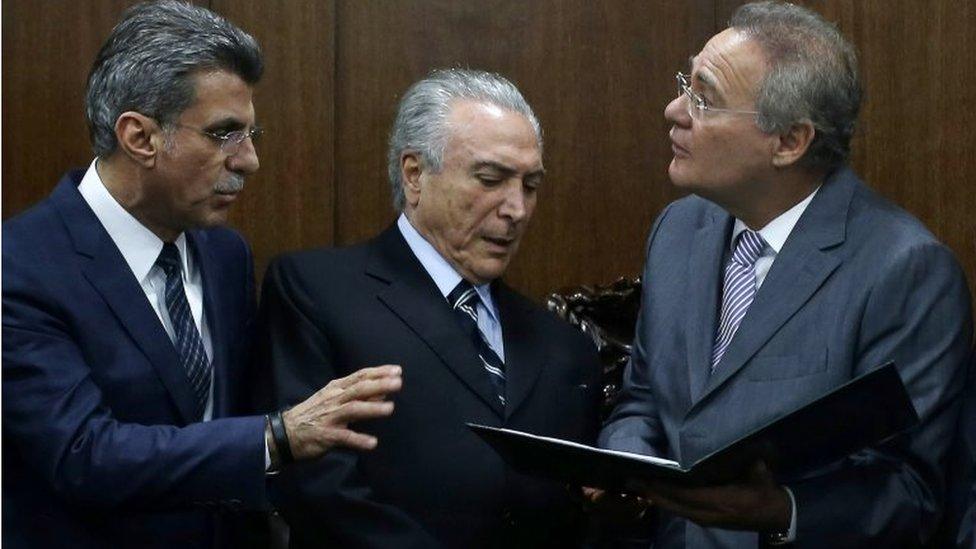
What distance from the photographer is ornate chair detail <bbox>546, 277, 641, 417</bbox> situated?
3703 millimetres

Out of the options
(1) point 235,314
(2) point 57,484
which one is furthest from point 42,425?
(1) point 235,314

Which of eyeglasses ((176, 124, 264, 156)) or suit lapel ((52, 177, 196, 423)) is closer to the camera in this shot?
suit lapel ((52, 177, 196, 423))

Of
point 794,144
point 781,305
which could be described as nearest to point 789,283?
point 781,305

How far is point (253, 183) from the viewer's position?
13.4 feet

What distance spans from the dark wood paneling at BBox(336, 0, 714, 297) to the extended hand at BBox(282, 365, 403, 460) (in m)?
1.18

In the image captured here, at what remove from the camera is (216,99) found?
3.22 metres

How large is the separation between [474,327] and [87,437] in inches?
30.8

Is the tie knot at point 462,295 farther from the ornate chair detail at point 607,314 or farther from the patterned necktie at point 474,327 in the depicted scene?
the ornate chair detail at point 607,314

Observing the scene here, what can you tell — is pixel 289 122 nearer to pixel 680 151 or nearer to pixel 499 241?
pixel 499 241

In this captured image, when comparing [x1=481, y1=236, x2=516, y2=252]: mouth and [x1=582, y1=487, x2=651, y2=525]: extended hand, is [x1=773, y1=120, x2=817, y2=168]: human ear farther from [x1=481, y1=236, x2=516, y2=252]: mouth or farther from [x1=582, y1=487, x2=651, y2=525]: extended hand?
[x1=582, y1=487, x2=651, y2=525]: extended hand

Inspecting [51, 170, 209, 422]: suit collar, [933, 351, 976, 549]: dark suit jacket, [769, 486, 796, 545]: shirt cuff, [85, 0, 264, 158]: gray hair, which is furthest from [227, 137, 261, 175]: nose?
[933, 351, 976, 549]: dark suit jacket

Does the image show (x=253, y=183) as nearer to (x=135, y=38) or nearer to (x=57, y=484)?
(x=135, y=38)

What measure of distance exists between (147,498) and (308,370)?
15.3 inches

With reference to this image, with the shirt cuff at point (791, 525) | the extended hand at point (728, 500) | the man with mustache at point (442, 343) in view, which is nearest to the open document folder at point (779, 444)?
the extended hand at point (728, 500)
